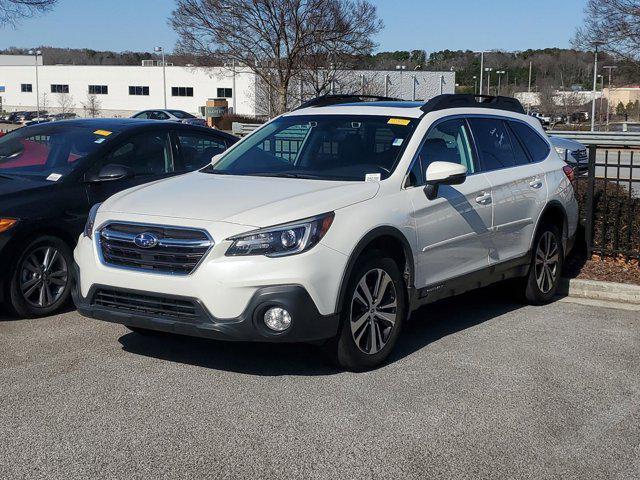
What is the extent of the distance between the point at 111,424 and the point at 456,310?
12.5ft

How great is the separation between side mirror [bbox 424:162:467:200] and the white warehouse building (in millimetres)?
74000

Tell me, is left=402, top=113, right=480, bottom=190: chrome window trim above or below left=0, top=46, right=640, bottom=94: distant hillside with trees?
below

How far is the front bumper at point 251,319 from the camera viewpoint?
16.4ft

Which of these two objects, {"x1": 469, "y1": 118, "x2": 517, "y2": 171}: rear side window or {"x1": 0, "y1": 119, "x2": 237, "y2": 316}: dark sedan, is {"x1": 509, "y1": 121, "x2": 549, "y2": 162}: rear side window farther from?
{"x1": 0, "y1": 119, "x2": 237, "y2": 316}: dark sedan

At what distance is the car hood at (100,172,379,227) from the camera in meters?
5.20

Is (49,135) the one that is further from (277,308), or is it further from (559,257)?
(559,257)

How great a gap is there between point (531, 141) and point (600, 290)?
1.60 meters

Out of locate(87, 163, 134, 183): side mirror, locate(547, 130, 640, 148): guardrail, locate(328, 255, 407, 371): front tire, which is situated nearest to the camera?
locate(328, 255, 407, 371): front tire

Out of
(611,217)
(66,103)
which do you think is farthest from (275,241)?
(66,103)

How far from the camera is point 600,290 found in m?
8.12

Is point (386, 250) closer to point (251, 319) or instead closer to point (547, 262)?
point (251, 319)

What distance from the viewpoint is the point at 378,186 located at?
18.9 ft

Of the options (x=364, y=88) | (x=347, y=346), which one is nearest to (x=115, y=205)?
(x=347, y=346)

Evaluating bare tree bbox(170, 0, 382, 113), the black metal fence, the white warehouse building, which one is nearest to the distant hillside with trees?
the white warehouse building
